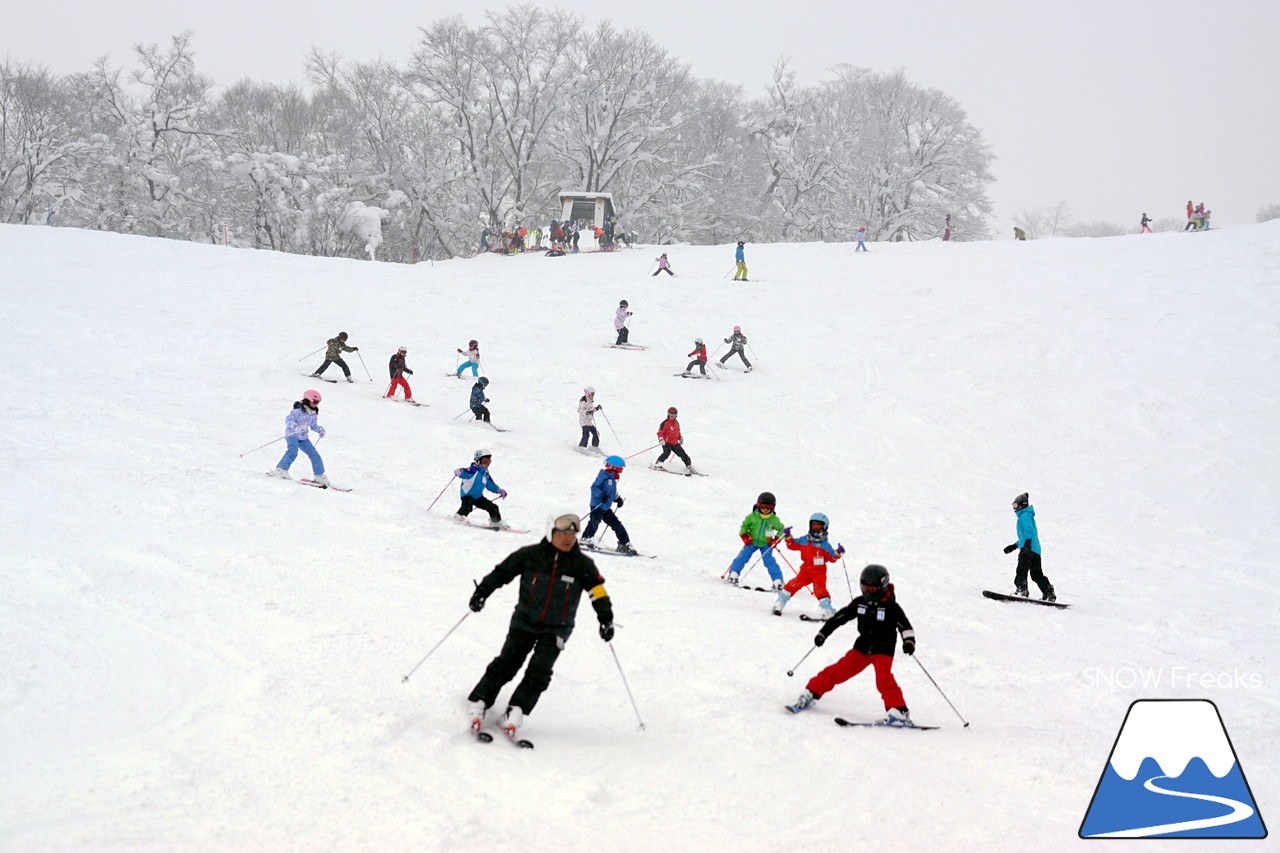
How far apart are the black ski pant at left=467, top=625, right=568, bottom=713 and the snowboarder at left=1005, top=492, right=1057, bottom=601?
287 inches

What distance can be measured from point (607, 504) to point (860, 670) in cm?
492

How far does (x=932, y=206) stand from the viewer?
5444cm

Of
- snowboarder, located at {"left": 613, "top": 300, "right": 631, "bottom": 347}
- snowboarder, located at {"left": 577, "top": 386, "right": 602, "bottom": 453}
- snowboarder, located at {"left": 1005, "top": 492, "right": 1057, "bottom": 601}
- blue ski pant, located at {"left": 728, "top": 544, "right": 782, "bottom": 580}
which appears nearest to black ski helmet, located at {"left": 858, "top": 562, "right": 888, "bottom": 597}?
blue ski pant, located at {"left": 728, "top": 544, "right": 782, "bottom": 580}

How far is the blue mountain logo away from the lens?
488 cm

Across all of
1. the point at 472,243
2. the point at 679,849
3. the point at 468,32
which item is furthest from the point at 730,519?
the point at 472,243

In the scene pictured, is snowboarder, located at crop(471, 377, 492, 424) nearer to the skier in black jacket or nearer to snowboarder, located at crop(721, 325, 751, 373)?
snowboarder, located at crop(721, 325, 751, 373)

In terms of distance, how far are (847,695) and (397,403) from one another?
12851 millimetres

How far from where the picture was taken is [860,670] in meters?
6.30

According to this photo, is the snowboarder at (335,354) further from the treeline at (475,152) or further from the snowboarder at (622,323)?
the treeline at (475,152)

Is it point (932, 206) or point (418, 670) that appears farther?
point (932, 206)

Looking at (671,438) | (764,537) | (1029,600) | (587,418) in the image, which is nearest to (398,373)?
(587,418)

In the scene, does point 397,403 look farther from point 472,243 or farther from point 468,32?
point 472,243

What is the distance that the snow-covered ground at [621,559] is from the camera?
4742mm

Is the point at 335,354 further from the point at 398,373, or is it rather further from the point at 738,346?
the point at 738,346
